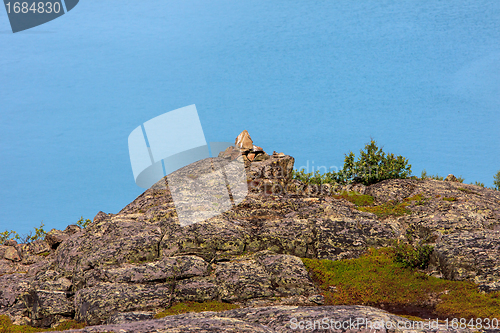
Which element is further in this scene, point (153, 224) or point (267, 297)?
point (153, 224)

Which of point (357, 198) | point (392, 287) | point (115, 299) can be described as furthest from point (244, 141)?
point (115, 299)

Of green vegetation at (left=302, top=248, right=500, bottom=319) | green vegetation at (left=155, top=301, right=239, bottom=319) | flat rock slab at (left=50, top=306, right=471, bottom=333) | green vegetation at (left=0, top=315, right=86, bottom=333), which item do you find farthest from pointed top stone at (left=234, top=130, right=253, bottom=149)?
flat rock slab at (left=50, top=306, right=471, bottom=333)

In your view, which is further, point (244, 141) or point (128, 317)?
point (244, 141)

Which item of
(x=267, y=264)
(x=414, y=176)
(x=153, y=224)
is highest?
(x=414, y=176)

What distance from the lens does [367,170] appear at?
43.6m

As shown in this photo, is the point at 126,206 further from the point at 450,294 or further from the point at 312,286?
the point at 450,294

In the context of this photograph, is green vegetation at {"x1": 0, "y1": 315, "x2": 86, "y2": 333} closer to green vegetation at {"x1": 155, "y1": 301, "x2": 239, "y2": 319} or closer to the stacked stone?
green vegetation at {"x1": 155, "y1": 301, "x2": 239, "y2": 319}

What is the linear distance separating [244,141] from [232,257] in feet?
66.8

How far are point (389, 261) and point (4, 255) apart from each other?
32.7 m

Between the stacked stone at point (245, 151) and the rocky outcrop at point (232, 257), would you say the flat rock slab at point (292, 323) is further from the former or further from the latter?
the stacked stone at point (245, 151)

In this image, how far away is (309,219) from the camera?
2948cm

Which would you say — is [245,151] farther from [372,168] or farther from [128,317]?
[128,317]

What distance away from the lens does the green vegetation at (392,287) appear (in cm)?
2111

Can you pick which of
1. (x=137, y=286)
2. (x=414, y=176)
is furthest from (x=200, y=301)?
(x=414, y=176)
